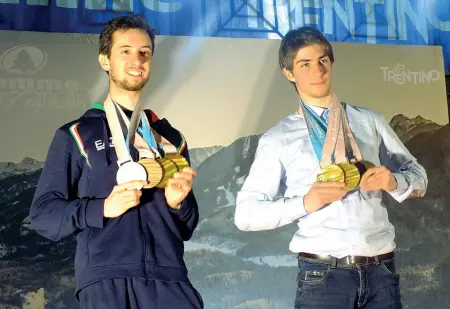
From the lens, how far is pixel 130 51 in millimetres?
1644

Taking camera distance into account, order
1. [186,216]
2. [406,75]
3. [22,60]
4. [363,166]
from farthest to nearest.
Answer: [406,75], [22,60], [363,166], [186,216]

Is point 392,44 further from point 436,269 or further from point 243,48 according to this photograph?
point 436,269

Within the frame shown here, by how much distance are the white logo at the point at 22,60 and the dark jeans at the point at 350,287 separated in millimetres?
1240

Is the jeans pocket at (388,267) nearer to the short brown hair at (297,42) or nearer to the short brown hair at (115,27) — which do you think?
the short brown hair at (297,42)

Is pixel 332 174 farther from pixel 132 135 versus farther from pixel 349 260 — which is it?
pixel 132 135

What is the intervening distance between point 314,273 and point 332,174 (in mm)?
305

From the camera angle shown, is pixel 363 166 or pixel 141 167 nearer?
pixel 141 167

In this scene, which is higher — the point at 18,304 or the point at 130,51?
the point at 130,51

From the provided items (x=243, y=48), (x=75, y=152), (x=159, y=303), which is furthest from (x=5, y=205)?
(x=243, y=48)

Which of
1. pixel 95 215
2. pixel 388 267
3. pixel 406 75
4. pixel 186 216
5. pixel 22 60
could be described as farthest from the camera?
pixel 406 75

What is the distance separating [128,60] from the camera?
64.4 inches

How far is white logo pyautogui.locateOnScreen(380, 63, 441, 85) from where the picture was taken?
2.50 metres

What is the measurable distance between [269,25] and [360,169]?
879mm

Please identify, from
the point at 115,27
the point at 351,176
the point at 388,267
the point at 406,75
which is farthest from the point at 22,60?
the point at 406,75
